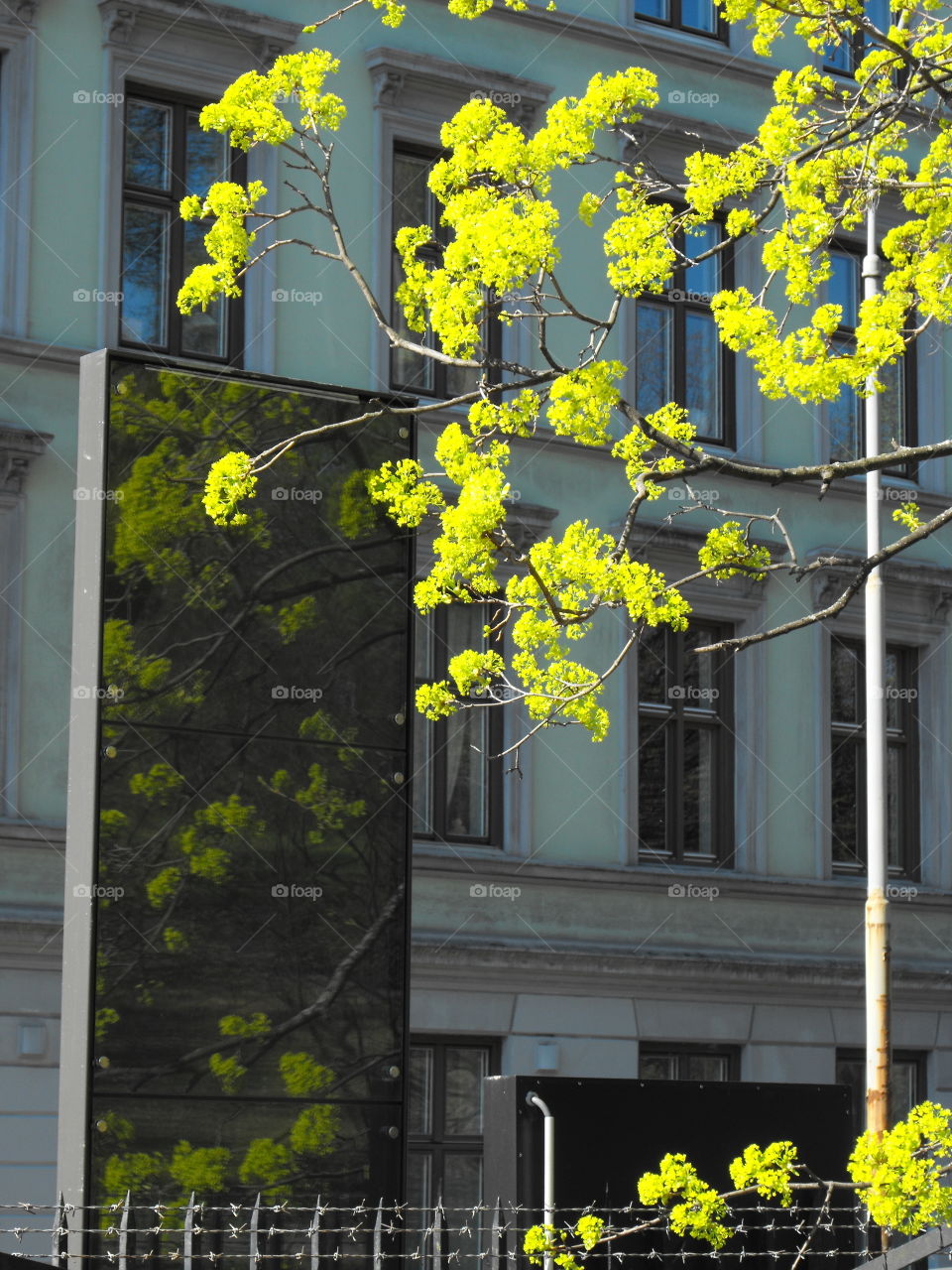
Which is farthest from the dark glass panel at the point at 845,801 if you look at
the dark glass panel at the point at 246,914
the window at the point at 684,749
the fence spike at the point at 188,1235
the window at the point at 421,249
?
the fence spike at the point at 188,1235

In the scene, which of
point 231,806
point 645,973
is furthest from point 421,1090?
point 231,806

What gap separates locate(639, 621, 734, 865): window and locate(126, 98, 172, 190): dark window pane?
278 inches

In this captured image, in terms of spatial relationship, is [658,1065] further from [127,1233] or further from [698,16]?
[127,1233]

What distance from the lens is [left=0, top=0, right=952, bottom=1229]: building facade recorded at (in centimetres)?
1970

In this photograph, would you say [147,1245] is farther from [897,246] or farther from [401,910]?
[897,246]

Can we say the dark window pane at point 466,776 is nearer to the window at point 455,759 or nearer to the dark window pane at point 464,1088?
the window at point 455,759

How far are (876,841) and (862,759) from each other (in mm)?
4112

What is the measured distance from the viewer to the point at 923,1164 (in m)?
8.14

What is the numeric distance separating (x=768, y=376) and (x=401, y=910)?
2.76 meters

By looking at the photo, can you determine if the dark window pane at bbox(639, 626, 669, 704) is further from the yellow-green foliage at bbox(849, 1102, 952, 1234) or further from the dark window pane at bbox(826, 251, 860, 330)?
the yellow-green foliage at bbox(849, 1102, 952, 1234)

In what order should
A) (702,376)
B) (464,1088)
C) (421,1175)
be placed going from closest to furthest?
(421,1175) < (464,1088) < (702,376)

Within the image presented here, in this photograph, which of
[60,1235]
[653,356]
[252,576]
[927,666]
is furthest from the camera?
[927,666]

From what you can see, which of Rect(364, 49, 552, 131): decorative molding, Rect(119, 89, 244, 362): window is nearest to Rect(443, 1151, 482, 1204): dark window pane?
Rect(119, 89, 244, 362): window

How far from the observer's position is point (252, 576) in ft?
29.6
